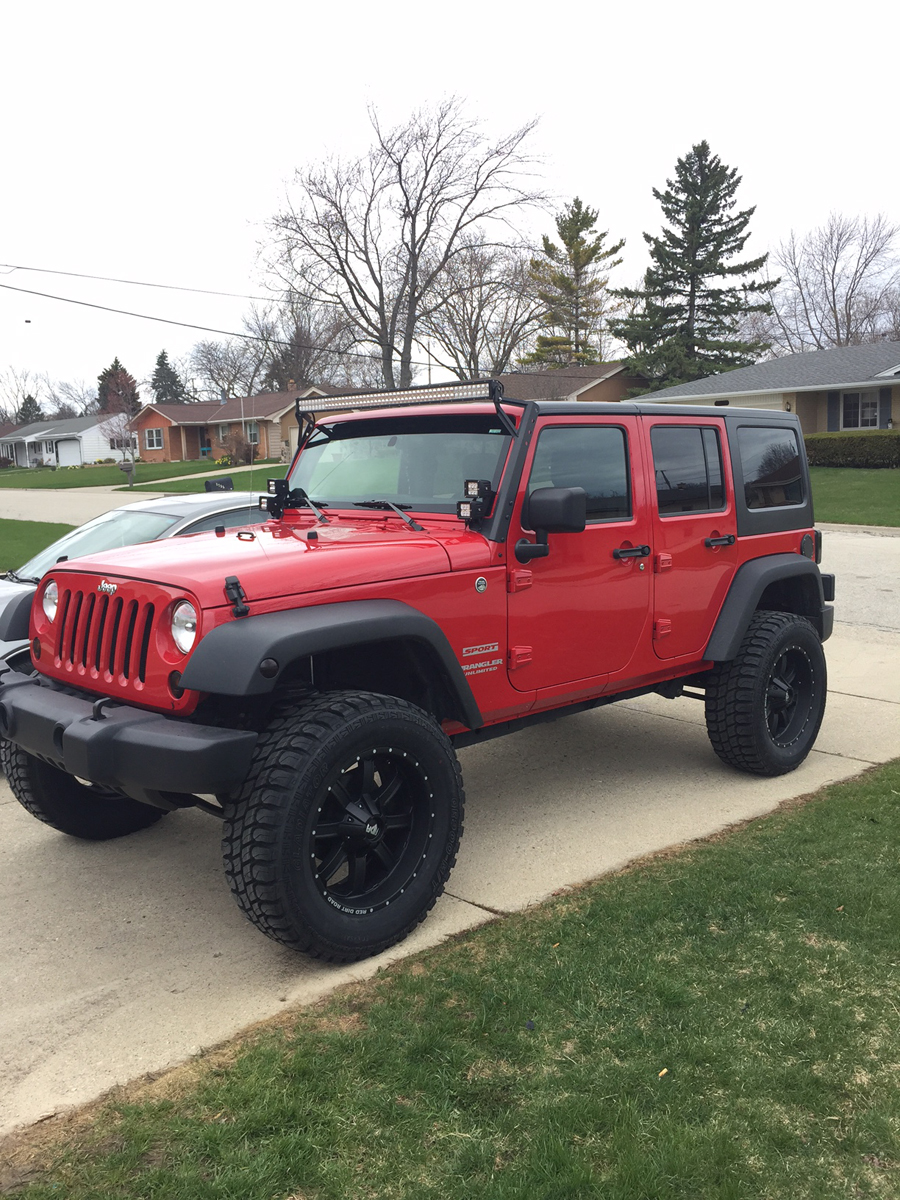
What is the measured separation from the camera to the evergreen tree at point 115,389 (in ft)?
264


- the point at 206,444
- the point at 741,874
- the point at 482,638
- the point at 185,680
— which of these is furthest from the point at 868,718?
the point at 206,444

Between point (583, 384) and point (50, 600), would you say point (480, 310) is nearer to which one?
point (583, 384)

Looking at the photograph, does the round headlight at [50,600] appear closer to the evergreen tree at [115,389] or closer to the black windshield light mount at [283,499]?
the black windshield light mount at [283,499]

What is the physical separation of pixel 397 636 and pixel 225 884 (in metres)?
1.60

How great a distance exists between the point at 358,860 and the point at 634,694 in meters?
2.08

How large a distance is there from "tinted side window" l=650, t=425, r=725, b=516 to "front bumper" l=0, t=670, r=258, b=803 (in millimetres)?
2639

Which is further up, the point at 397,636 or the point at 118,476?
the point at 118,476

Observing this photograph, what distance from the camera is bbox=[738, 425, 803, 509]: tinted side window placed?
18.5 feet

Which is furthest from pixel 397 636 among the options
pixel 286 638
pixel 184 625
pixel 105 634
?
pixel 105 634

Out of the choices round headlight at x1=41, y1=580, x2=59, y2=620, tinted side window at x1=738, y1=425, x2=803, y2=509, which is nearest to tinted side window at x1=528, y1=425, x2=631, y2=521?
tinted side window at x1=738, y1=425, x2=803, y2=509

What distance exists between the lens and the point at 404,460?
471 cm

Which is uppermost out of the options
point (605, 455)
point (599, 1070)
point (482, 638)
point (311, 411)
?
point (311, 411)

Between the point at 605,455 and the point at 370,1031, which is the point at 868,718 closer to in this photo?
the point at 605,455

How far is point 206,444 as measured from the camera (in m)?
64.9
